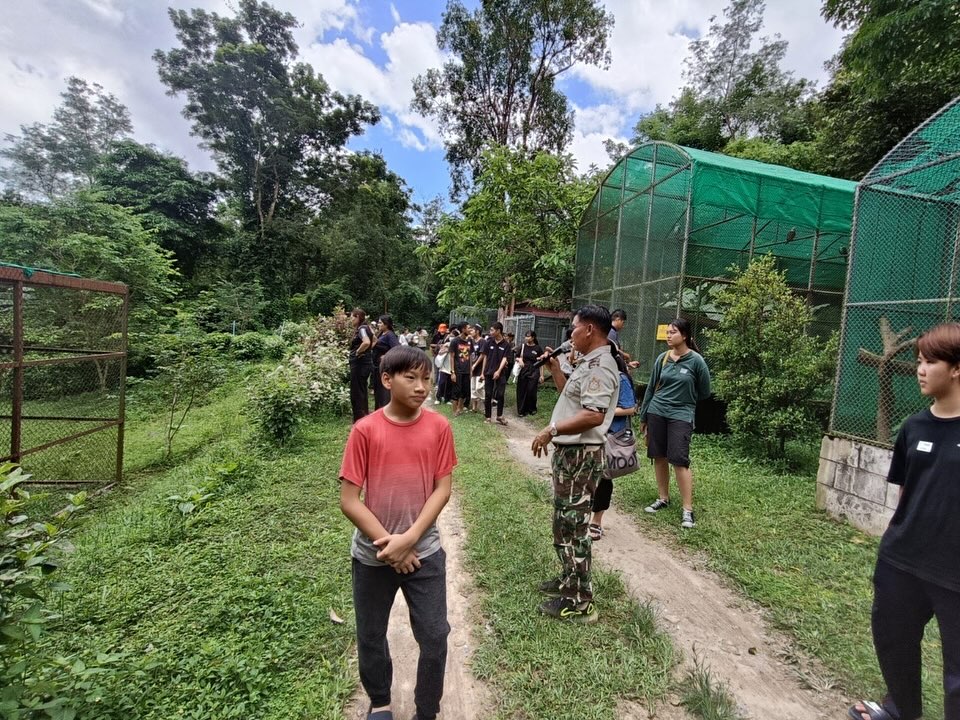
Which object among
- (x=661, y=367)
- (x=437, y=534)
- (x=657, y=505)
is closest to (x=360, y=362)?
(x=661, y=367)

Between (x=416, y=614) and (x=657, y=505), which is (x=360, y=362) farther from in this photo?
(x=416, y=614)

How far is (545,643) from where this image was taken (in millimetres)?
2363

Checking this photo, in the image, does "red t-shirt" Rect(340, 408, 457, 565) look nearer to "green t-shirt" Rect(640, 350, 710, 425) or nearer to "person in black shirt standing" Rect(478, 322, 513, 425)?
"green t-shirt" Rect(640, 350, 710, 425)

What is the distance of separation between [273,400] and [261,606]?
3.80 meters

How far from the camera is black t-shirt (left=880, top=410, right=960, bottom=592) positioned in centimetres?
160

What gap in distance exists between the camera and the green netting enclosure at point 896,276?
417 cm

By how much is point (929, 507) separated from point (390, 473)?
1.97m

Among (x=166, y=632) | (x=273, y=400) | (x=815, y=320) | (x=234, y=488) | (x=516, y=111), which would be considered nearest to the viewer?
(x=166, y=632)

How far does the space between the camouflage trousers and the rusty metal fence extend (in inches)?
178

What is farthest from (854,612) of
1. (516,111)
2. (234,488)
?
(516,111)

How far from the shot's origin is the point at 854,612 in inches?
109

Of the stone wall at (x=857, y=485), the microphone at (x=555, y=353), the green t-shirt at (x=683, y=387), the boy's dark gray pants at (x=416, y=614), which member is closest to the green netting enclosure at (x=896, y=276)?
the stone wall at (x=857, y=485)

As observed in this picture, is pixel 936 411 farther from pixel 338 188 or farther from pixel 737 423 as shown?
pixel 338 188

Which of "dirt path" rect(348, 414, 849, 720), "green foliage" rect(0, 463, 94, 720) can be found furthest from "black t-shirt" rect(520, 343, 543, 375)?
"green foliage" rect(0, 463, 94, 720)
